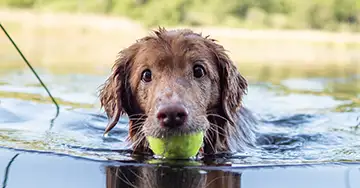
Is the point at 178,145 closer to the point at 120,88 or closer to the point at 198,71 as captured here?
the point at 198,71

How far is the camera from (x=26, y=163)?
5.73 metres

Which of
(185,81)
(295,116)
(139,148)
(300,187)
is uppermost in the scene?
(295,116)

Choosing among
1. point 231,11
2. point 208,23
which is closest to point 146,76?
point 208,23

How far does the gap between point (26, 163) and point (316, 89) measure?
29.9 ft

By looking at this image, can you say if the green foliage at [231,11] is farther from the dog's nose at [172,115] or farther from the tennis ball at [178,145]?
the dog's nose at [172,115]

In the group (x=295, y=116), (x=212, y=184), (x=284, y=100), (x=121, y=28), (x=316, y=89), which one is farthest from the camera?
(x=121, y=28)

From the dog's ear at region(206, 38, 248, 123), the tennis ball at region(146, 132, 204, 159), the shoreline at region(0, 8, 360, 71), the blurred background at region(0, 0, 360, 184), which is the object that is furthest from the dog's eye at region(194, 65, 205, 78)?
the shoreline at region(0, 8, 360, 71)

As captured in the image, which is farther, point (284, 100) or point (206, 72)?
point (284, 100)

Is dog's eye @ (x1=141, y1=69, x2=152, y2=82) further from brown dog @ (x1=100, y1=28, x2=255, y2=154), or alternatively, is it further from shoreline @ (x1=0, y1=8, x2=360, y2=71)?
shoreline @ (x1=0, y1=8, x2=360, y2=71)

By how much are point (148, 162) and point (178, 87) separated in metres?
0.75

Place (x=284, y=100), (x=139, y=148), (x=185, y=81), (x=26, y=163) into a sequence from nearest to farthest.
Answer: (x=26, y=163) → (x=185, y=81) → (x=139, y=148) → (x=284, y=100)

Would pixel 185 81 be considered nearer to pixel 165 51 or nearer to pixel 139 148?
pixel 165 51

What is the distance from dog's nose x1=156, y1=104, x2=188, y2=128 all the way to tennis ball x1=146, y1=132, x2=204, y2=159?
0.20m

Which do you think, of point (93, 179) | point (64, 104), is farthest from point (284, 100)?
point (93, 179)
